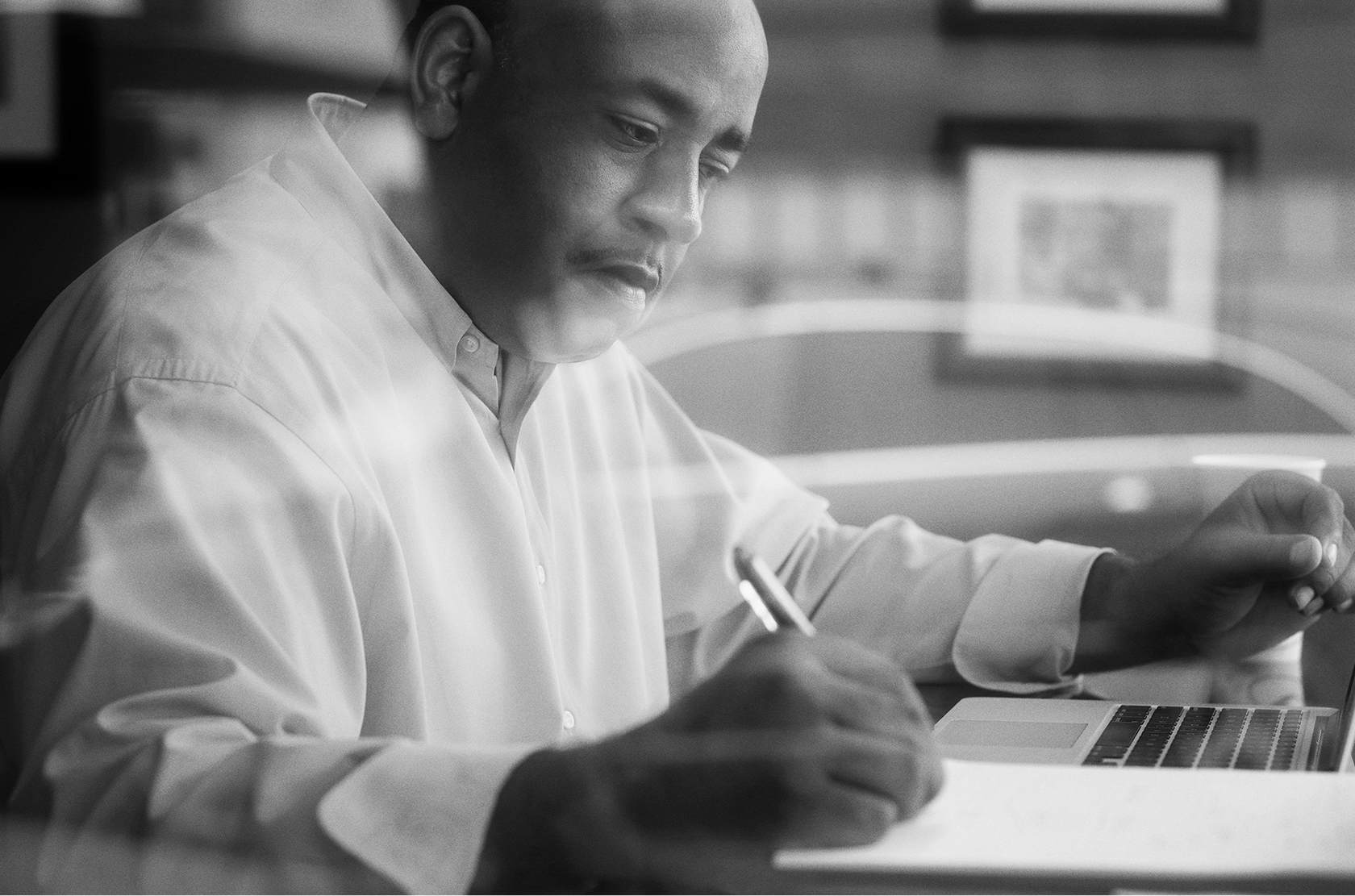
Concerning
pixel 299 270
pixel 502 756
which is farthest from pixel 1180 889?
pixel 299 270

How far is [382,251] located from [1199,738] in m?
0.60

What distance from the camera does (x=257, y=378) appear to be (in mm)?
742

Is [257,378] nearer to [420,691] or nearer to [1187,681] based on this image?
[420,691]

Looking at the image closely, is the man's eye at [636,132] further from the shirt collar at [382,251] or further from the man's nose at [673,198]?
the shirt collar at [382,251]

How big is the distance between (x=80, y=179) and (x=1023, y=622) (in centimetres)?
73

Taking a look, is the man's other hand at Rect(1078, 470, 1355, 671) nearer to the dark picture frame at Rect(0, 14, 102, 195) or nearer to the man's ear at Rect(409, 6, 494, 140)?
the man's ear at Rect(409, 6, 494, 140)

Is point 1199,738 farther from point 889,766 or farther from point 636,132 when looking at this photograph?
point 636,132

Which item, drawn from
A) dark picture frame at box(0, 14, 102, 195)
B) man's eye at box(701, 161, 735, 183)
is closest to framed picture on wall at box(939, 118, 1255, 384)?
man's eye at box(701, 161, 735, 183)

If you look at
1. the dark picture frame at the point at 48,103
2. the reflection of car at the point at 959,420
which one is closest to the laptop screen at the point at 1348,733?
the reflection of car at the point at 959,420

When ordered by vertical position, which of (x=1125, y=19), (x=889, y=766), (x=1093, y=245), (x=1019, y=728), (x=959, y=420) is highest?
(x=1125, y=19)

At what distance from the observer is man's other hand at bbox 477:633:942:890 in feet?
2.00

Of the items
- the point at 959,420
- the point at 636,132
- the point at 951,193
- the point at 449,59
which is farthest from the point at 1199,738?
the point at 449,59

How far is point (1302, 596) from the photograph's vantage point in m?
1.02

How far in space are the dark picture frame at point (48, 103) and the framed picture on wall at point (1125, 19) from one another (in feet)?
1.59
